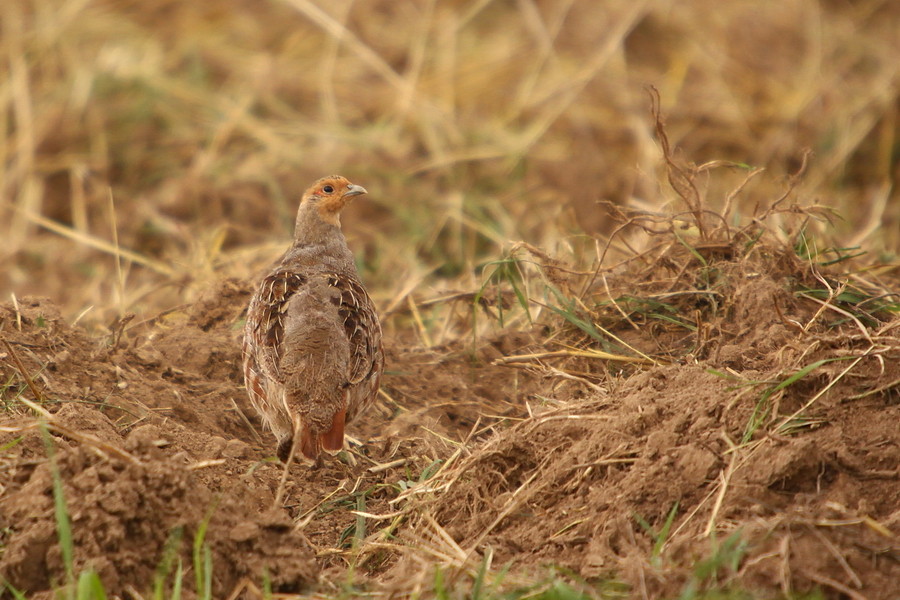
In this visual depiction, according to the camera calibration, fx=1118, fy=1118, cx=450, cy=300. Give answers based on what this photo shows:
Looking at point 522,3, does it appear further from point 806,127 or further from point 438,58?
point 806,127

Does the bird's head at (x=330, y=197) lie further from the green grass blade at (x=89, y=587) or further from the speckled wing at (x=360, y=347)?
the green grass blade at (x=89, y=587)

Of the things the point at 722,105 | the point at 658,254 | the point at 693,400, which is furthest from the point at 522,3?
the point at 693,400

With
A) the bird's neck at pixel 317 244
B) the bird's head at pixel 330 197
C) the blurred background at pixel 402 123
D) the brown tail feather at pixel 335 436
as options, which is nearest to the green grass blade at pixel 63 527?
the brown tail feather at pixel 335 436

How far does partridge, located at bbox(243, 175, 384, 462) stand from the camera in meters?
4.05

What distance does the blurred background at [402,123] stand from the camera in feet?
23.9

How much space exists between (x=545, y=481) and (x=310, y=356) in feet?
3.91

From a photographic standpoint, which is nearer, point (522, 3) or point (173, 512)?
point (173, 512)

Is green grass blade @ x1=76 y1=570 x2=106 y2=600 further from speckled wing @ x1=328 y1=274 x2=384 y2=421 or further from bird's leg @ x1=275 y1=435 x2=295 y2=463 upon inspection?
speckled wing @ x1=328 y1=274 x2=384 y2=421

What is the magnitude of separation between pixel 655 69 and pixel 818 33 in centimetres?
139

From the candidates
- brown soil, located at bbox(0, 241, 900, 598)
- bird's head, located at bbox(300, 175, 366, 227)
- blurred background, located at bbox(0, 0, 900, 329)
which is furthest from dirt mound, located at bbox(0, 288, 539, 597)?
blurred background, located at bbox(0, 0, 900, 329)

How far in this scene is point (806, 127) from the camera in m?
8.66

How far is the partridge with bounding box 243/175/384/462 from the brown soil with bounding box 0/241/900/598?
0.18m

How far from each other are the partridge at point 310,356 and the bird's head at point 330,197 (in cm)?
49

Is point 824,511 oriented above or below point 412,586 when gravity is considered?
above
